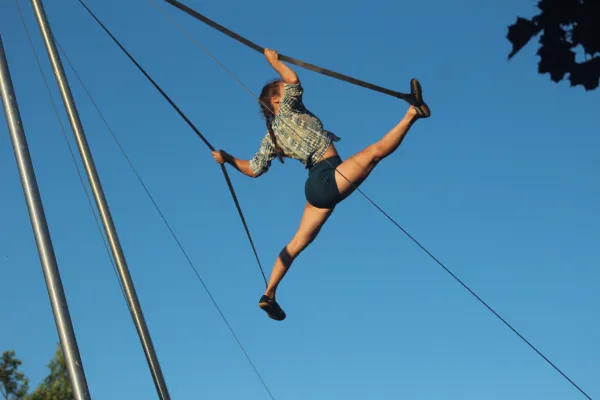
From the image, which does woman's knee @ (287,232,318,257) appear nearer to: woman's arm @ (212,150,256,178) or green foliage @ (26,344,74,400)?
woman's arm @ (212,150,256,178)

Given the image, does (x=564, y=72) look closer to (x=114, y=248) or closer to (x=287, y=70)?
(x=287, y=70)

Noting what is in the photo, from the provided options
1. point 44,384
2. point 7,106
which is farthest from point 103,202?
point 44,384

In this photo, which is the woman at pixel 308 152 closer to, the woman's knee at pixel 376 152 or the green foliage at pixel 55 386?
the woman's knee at pixel 376 152

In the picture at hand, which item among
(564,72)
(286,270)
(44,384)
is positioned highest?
(44,384)

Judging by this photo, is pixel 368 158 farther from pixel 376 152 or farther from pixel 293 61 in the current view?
pixel 293 61

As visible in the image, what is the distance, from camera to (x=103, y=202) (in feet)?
34.3

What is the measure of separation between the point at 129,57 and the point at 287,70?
7.10 ft

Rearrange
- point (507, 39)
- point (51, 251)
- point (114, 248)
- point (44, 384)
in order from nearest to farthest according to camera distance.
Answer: point (507, 39), point (51, 251), point (114, 248), point (44, 384)

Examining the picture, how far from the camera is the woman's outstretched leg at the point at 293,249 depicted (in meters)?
9.52

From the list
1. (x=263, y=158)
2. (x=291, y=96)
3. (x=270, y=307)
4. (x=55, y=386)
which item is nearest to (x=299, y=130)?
(x=291, y=96)

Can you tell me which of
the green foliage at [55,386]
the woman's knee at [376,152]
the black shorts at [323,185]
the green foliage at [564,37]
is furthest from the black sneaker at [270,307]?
the green foliage at [55,386]

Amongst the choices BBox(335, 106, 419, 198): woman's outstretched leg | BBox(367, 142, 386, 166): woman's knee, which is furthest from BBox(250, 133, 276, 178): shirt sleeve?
BBox(367, 142, 386, 166): woman's knee

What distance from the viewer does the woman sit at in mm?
8945

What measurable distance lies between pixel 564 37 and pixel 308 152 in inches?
183
